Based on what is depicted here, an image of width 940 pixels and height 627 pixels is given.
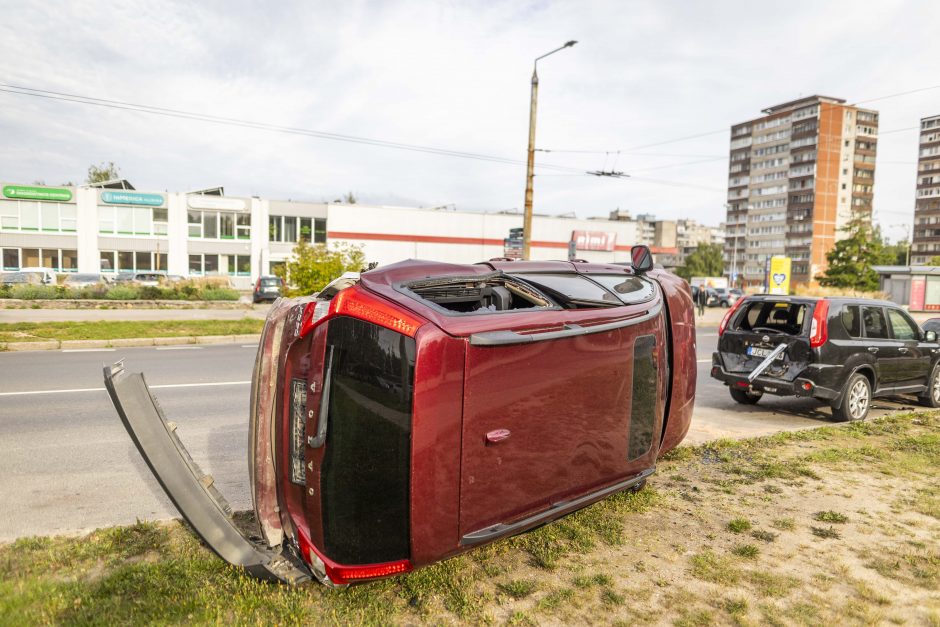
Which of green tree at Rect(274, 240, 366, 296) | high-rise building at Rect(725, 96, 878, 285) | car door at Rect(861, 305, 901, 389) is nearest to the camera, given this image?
car door at Rect(861, 305, 901, 389)

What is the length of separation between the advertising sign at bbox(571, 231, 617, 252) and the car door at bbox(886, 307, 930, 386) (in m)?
48.5

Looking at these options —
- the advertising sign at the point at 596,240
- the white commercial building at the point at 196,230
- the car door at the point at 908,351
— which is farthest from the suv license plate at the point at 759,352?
the advertising sign at the point at 596,240

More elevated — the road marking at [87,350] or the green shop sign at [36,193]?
the green shop sign at [36,193]

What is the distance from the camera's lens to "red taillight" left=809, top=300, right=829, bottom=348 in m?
7.32

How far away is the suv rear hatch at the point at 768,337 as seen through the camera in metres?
7.45

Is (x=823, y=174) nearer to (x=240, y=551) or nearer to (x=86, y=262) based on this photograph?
(x=86, y=262)

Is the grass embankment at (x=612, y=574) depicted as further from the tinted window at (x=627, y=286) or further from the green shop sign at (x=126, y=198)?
the green shop sign at (x=126, y=198)

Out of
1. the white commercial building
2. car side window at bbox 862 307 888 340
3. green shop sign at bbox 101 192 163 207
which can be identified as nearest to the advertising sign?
the white commercial building

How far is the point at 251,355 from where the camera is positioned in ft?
41.4

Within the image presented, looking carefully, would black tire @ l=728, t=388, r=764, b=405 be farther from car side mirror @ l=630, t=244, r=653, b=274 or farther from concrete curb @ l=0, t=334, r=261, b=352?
concrete curb @ l=0, t=334, r=261, b=352

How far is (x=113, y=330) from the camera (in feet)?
48.9

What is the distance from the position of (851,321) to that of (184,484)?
798 centimetres

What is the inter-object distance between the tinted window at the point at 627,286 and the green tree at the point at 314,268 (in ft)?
43.7

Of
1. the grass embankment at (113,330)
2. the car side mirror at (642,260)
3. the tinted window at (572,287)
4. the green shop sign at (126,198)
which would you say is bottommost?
the grass embankment at (113,330)
